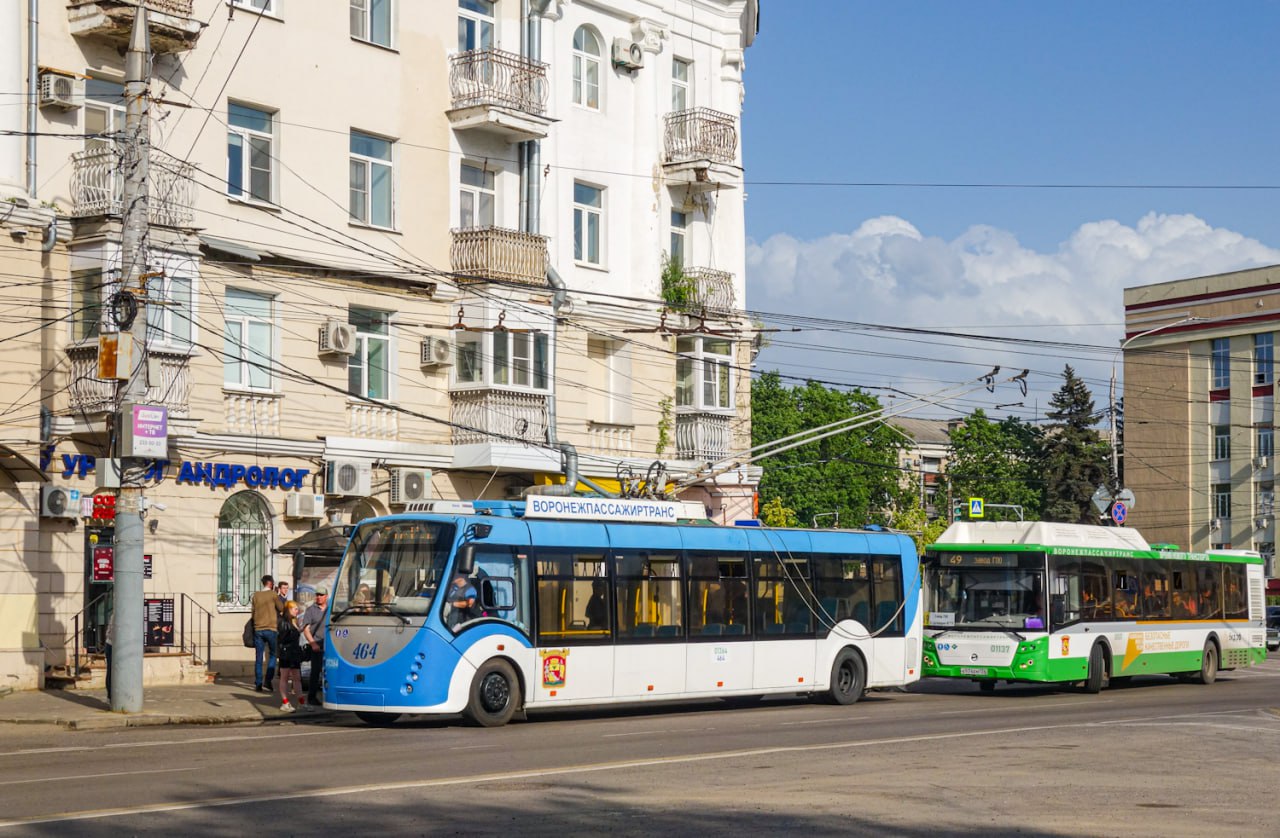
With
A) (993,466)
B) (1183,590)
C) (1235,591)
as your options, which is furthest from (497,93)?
(993,466)

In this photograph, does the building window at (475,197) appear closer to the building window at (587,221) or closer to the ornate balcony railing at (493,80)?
the ornate balcony railing at (493,80)

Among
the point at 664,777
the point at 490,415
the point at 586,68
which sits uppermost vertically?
the point at 586,68

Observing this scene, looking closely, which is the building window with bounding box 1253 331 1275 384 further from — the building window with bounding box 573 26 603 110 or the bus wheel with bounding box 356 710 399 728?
the bus wheel with bounding box 356 710 399 728

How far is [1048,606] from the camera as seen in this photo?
28422 millimetres

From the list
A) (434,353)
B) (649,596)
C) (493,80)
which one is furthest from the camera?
(493,80)

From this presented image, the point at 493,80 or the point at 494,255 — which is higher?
the point at 493,80

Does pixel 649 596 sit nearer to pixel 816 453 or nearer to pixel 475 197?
pixel 475 197

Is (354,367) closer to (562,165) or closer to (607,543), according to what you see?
(562,165)

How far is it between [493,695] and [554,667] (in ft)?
3.51

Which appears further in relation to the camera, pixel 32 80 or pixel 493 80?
pixel 493 80

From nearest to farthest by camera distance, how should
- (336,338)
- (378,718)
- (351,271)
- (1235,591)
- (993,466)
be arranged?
(378,718), (336,338), (351,271), (1235,591), (993,466)

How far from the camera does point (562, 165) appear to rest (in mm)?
35281

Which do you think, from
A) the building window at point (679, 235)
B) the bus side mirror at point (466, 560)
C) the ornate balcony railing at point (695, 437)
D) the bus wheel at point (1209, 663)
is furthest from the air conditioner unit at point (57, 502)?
the bus wheel at point (1209, 663)

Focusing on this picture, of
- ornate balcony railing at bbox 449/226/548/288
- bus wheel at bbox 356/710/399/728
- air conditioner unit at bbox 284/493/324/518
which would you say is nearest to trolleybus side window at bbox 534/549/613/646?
bus wheel at bbox 356/710/399/728
